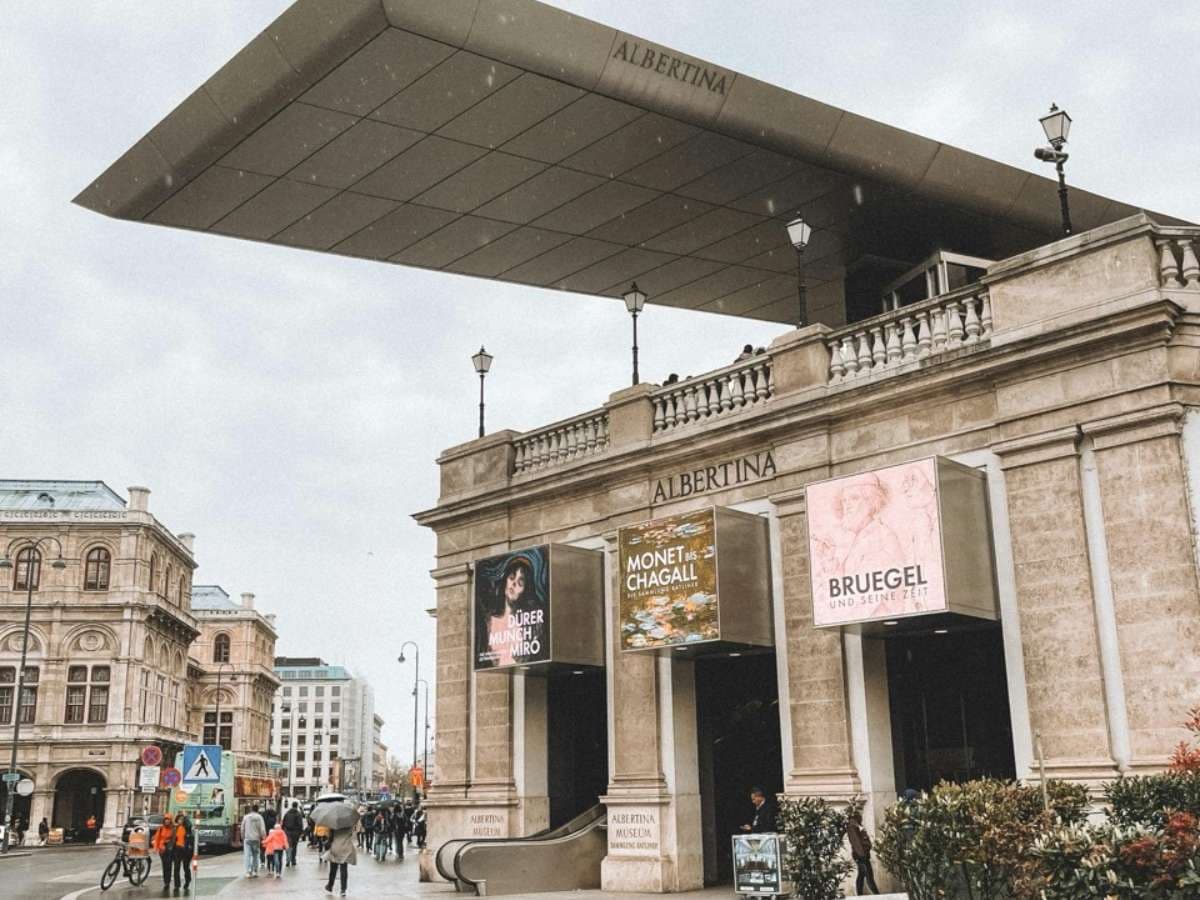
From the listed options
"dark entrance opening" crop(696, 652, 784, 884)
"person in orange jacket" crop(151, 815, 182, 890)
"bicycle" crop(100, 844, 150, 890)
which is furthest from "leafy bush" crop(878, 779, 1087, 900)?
"bicycle" crop(100, 844, 150, 890)

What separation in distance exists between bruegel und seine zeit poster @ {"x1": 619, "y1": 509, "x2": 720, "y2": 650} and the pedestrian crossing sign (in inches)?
256

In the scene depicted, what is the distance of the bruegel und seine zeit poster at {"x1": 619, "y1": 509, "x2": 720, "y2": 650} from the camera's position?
18406 mm

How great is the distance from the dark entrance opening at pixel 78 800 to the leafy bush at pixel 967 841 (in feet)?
246

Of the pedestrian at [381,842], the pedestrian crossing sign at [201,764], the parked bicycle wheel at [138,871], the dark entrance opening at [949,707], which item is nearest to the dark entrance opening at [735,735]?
the dark entrance opening at [949,707]

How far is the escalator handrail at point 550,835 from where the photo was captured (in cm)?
1942

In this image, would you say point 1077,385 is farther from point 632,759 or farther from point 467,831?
point 467,831

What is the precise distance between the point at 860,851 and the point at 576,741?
8654 mm

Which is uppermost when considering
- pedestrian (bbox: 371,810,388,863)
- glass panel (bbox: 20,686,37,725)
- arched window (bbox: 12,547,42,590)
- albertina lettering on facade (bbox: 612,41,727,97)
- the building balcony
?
arched window (bbox: 12,547,42,590)

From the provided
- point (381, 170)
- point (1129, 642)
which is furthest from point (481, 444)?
point (1129, 642)

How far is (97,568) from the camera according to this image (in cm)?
7944

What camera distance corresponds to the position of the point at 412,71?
19.1 meters

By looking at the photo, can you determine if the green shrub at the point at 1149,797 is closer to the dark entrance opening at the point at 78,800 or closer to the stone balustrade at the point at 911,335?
the stone balustrade at the point at 911,335

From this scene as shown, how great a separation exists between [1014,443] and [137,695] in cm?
7319

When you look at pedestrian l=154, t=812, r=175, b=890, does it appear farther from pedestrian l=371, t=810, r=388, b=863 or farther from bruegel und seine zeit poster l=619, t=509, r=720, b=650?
bruegel und seine zeit poster l=619, t=509, r=720, b=650
